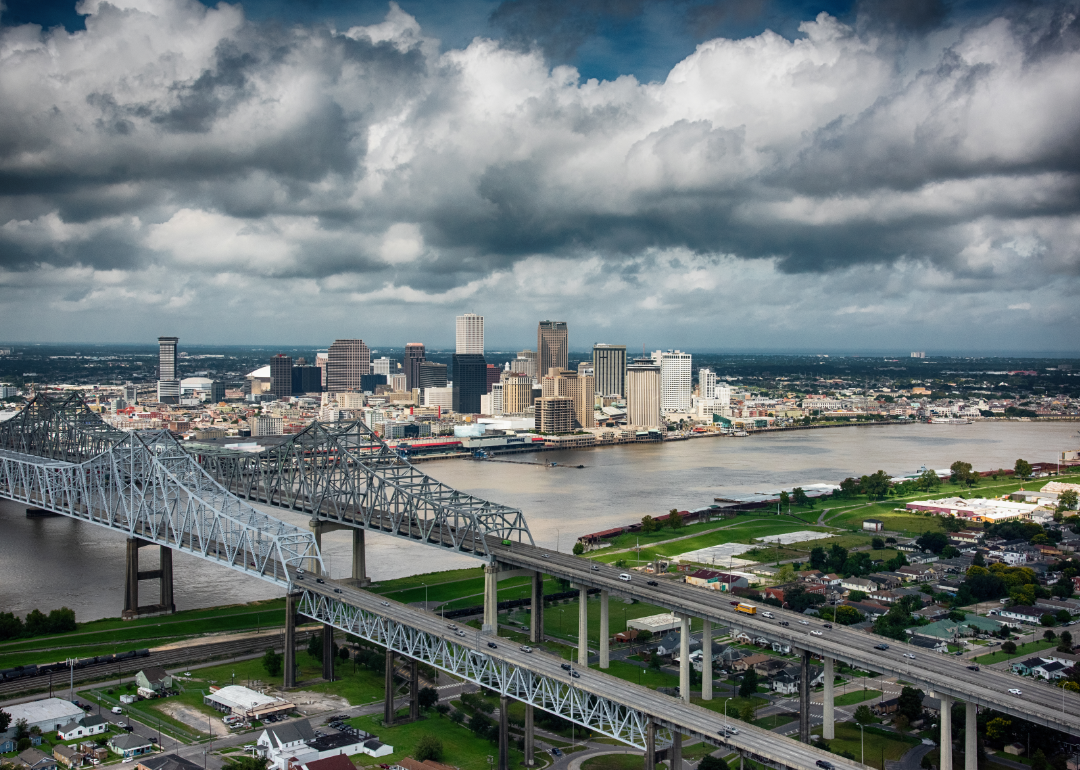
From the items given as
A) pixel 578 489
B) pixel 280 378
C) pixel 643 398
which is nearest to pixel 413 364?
pixel 280 378

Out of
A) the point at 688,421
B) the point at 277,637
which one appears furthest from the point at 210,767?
the point at 688,421

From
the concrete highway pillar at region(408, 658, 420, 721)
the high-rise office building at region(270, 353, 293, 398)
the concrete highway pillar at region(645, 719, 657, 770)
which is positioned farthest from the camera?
the high-rise office building at region(270, 353, 293, 398)

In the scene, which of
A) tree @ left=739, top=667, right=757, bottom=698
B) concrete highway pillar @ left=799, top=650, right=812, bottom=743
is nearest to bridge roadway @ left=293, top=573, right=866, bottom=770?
concrete highway pillar @ left=799, top=650, right=812, bottom=743

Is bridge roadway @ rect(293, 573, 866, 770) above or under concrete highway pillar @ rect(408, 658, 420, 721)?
above

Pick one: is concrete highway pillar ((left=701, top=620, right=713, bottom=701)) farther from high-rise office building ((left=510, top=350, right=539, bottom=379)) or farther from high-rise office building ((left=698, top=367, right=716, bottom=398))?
high-rise office building ((left=510, top=350, right=539, bottom=379))

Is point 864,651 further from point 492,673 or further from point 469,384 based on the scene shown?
point 469,384

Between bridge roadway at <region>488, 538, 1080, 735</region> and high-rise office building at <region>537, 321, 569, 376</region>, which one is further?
high-rise office building at <region>537, 321, 569, 376</region>

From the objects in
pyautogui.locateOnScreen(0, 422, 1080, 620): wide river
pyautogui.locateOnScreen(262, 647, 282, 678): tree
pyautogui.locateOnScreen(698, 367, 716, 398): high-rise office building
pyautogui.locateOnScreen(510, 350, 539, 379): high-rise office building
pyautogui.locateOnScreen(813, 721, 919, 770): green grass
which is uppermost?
pyautogui.locateOnScreen(510, 350, 539, 379): high-rise office building

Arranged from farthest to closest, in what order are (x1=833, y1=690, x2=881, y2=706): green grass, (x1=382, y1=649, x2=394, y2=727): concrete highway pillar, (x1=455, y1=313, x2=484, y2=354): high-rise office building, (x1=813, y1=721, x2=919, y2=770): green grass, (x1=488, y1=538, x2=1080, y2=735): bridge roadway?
(x1=455, y1=313, x2=484, y2=354): high-rise office building → (x1=833, y1=690, x2=881, y2=706): green grass → (x1=382, y1=649, x2=394, y2=727): concrete highway pillar → (x1=813, y1=721, x2=919, y2=770): green grass → (x1=488, y1=538, x2=1080, y2=735): bridge roadway
